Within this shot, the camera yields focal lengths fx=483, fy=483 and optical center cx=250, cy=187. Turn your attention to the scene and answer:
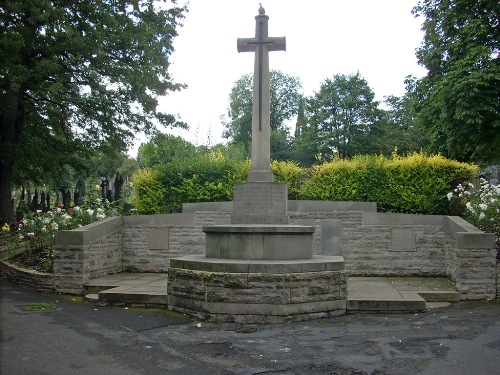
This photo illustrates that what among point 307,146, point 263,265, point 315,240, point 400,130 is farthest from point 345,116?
point 263,265

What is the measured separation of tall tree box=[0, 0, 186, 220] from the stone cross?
811 centimetres

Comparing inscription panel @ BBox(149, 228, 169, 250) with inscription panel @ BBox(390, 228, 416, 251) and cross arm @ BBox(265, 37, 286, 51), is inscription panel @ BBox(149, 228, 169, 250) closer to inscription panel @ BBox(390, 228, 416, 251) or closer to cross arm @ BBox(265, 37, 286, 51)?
cross arm @ BBox(265, 37, 286, 51)

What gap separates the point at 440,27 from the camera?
64.5 ft

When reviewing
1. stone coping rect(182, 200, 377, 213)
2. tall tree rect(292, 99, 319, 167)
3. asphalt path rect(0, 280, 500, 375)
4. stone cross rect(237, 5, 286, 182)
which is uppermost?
tall tree rect(292, 99, 319, 167)

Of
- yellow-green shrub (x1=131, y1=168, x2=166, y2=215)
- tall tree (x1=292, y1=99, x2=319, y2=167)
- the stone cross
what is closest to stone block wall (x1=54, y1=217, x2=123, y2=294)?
yellow-green shrub (x1=131, y1=168, x2=166, y2=215)

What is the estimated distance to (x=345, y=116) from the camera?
4681 cm

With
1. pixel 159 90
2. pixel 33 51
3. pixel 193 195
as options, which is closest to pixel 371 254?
pixel 193 195

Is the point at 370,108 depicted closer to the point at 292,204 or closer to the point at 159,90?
the point at 159,90

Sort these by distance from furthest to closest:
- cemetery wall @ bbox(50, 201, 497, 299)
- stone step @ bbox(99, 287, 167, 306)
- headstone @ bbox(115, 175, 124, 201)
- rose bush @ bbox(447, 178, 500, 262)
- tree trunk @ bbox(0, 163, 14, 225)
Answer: headstone @ bbox(115, 175, 124, 201)
tree trunk @ bbox(0, 163, 14, 225)
cemetery wall @ bbox(50, 201, 497, 299)
rose bush @ bbox(447, 178, 500, 262)
stone step @ bbox(99, 287, 167, 306)

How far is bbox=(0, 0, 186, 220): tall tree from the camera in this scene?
53.5ft

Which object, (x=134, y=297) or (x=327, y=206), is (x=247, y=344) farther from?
(x=327, y=206)

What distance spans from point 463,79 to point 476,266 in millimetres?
8644

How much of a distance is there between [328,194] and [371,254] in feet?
6.05

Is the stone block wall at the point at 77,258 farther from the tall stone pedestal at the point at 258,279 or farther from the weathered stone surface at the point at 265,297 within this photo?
the weathered stone surface at the point at 265,297
